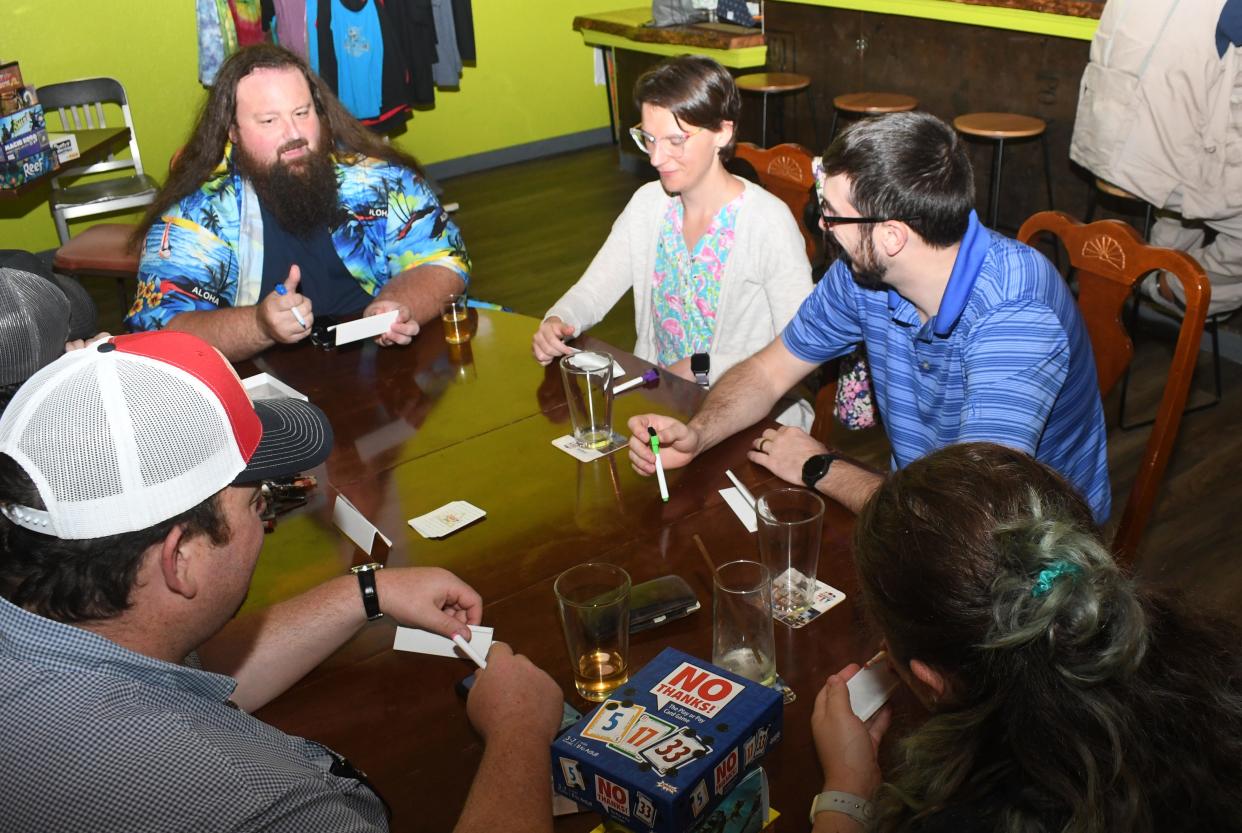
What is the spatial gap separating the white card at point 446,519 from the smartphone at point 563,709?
386 millimetres

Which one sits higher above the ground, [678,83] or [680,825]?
[678,83]

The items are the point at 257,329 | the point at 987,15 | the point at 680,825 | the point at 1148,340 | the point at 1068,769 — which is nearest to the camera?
the point at 1068,769

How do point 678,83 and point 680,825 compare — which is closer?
point 680,825

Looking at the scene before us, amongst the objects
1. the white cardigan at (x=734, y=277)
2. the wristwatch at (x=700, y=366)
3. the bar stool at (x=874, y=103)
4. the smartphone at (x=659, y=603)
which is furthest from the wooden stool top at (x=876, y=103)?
the smartphone at (x=659, y=603)

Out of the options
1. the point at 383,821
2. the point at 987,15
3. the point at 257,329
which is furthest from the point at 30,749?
the point at 987,15

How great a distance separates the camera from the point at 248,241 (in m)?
2.80

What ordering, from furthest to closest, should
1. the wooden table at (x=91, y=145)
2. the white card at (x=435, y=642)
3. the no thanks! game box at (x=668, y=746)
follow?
the wooden table at (x=91, y=145)
the white card at (x=435, y=642)
the no thanks! game box at (x=668, y=746)

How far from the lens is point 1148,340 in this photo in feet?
14.1

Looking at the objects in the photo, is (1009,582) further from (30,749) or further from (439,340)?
(439,340)

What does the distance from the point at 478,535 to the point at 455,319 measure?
869mm

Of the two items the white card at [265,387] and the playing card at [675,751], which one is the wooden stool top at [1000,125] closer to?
the white card at [265,387]

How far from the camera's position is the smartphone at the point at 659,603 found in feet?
4.82

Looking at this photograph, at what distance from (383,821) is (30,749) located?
36 cm

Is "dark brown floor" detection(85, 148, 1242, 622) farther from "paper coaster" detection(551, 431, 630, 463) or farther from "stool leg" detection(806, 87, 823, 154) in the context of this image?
"stool leg" detection(806, 87, 823, 154)
